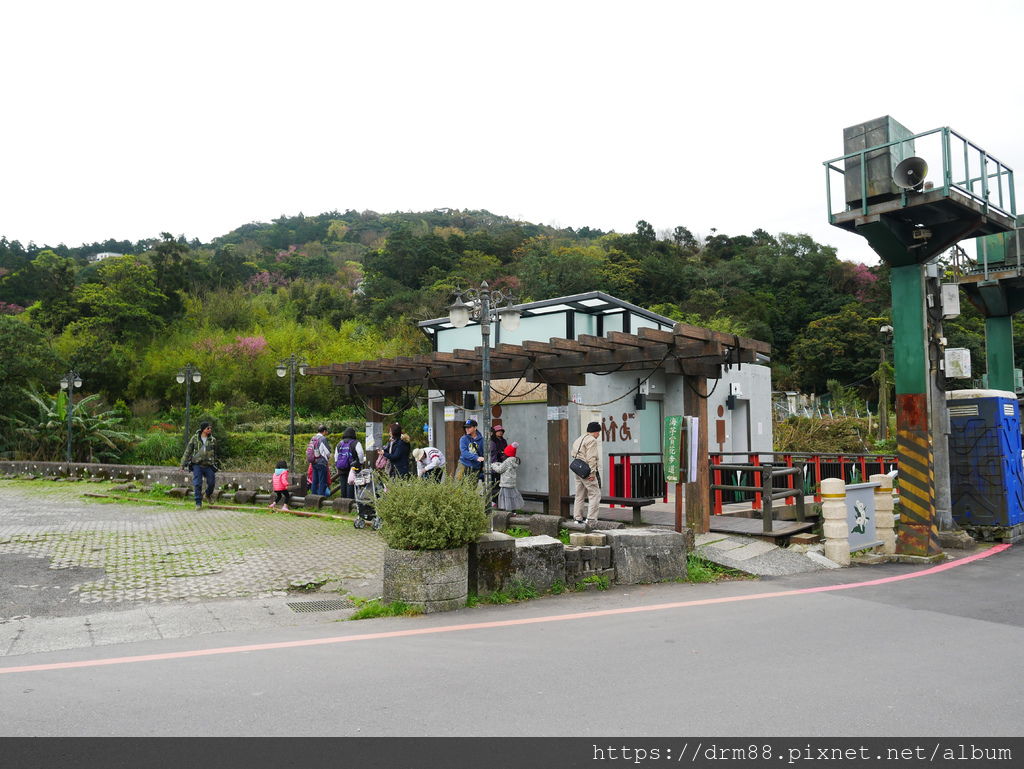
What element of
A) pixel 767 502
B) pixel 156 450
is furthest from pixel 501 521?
pixel 156 450

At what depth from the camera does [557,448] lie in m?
12.3

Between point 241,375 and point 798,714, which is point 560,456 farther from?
point 241,375

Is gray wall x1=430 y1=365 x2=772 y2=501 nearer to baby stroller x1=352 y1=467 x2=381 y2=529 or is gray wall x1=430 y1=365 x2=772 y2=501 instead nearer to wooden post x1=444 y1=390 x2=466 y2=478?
wooden post x1=444 y1=390 x2=466 y2=478

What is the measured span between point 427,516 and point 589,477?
4110 mm

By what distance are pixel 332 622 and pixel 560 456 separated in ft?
19.8

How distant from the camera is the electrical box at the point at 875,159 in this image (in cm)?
1121

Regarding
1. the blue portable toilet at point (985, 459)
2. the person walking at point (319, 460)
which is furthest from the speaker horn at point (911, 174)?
the person walking at point (319, 460)

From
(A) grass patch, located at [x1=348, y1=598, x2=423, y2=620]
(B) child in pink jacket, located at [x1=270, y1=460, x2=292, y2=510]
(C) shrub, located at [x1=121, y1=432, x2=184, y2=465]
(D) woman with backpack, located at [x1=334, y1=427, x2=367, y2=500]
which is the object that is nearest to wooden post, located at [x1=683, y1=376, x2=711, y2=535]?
(A) grass patch, located at [x1=348, y1=598, x2=423, y2=620]

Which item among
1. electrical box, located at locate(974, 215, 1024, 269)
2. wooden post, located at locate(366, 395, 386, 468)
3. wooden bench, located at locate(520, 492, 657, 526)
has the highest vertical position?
electrical box, located at locate(974, 215, 1024, 269)

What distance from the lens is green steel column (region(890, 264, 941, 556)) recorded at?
10727mm

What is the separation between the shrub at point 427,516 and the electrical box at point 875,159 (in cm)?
831

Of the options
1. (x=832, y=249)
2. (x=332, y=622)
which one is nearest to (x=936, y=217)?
(x=332, y=622)

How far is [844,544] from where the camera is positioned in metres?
10.1

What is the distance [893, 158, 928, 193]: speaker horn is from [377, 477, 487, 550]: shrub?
323 inches
